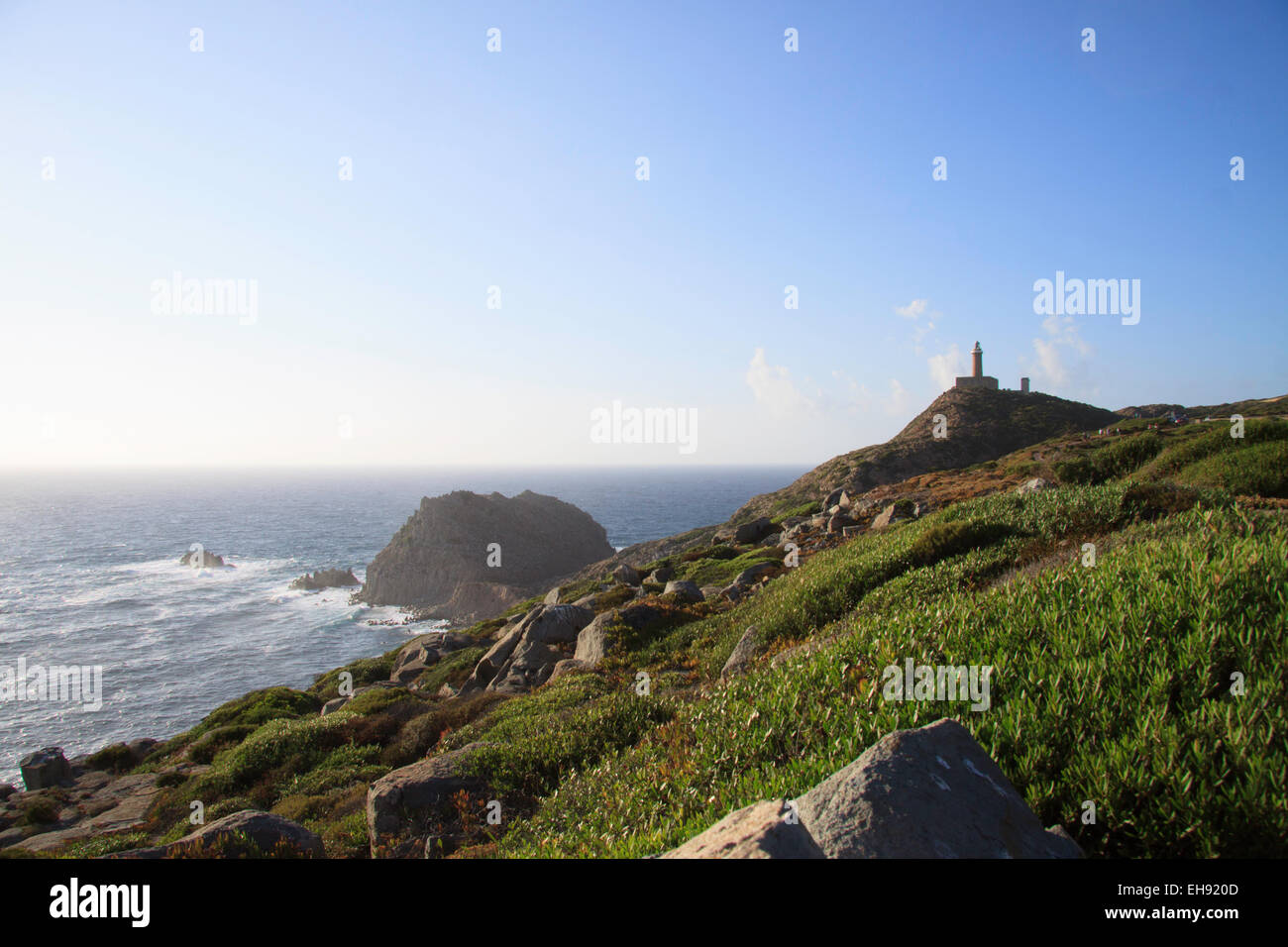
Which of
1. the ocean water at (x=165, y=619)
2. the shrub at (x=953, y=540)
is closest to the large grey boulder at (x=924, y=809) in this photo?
the shrub at (x=953, y=540)

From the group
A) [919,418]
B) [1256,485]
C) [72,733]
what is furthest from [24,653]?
[919,418]

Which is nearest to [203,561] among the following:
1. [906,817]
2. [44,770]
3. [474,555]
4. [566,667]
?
[474,555]

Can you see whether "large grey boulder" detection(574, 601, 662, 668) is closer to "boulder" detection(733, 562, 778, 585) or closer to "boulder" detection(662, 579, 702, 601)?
"boulder" detection(662, 579, 702, 601)

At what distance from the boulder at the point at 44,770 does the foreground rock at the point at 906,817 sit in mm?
35987

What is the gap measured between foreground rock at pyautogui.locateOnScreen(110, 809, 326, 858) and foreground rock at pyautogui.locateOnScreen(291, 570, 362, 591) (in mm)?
91697

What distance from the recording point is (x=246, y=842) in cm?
874

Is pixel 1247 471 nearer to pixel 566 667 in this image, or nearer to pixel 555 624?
pixel 566 667

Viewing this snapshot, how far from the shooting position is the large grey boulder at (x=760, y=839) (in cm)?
334

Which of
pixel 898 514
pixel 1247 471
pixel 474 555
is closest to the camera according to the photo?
pixel 1247 471

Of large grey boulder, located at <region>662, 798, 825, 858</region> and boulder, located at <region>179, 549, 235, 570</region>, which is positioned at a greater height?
large grey boulder, located at <region>662, 798, 825, 858</region>

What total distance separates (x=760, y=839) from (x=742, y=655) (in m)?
11.1

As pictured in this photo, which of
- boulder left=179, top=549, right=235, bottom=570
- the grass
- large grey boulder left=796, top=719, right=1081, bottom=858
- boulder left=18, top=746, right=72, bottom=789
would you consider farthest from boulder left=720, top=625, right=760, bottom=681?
boulder left=179, top=549, right=235, bottom=570

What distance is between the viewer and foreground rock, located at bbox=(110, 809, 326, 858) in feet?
27.7
